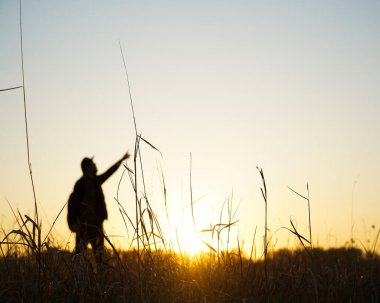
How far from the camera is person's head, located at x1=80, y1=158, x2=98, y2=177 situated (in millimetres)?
7527

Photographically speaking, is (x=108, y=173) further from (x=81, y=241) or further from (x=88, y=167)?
(x=81, y=241)

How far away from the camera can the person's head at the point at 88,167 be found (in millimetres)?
7527

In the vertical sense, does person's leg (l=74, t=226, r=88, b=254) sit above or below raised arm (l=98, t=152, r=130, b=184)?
below

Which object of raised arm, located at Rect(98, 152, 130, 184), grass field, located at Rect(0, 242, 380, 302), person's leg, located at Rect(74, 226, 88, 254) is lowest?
grass field, located at Rect(0, 242, 380, 302)

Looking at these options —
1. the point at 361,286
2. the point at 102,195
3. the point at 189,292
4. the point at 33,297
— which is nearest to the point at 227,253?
the point at 189,292

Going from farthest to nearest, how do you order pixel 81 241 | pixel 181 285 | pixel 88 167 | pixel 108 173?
1. pixel 108 173
2. pixel 88 167
3. pixel 81 241
4. pixel 181 285

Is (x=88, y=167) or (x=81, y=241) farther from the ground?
(x=88, y=167)

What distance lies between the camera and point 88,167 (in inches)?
296

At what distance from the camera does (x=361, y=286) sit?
2596 millimetres

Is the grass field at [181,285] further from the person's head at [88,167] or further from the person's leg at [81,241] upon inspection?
the person's head at [88,167]

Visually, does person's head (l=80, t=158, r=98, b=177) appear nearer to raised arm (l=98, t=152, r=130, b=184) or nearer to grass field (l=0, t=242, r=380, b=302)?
raised arm (l=98, t=152, r=130, b=184)

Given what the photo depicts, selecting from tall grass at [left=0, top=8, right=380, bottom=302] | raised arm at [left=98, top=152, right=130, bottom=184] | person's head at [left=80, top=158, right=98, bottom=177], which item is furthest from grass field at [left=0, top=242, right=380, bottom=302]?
raised arm at [left=98, top=152, right=130, bottom=184]

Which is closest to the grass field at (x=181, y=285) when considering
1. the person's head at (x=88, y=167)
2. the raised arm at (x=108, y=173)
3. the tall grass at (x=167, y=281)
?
the tall grass at (x=167, y=281)

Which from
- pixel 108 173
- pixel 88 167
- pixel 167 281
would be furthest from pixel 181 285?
pixel 108 173
